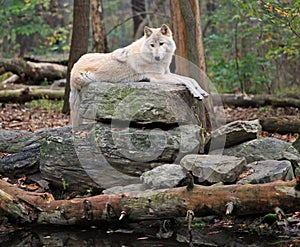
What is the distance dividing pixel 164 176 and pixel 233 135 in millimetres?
1266

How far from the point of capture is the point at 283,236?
189 inches

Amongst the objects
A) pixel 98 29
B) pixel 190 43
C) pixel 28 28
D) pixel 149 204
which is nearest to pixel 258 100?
pixel 190 43

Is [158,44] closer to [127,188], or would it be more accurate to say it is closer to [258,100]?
[127,188]

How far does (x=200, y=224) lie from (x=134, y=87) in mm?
2186

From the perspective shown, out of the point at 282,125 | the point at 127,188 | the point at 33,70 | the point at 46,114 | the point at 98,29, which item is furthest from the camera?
the point at 33,70

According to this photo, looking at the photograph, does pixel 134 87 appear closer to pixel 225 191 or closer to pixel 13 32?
pixel 225 191

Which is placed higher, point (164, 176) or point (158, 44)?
point (158, 44)

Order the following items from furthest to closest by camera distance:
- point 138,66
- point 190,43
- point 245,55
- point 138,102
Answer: point 245,55 < point 190,43 < point 138,66 < point 138,102

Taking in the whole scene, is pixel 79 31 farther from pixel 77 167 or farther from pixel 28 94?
pixel 77 167

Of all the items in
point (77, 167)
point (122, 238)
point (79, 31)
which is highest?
point (79, 31)

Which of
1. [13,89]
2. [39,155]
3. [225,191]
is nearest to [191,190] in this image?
[225,191]

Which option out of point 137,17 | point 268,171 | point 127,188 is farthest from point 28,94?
point 268,171

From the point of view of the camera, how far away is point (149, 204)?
199 inches

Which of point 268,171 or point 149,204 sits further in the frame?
point 268,171
